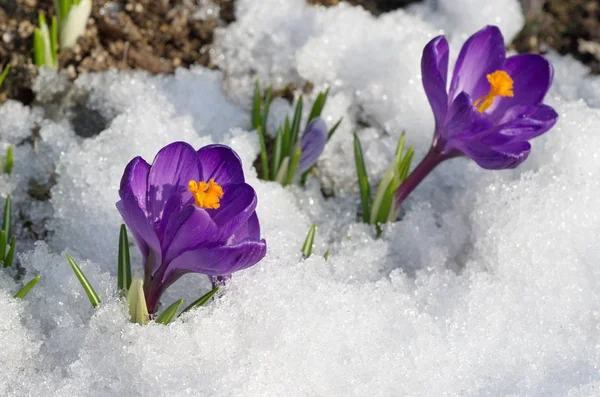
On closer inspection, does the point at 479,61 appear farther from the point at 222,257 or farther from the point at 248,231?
the point at 222,257

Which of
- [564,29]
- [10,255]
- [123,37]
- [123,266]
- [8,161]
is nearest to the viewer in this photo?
[123,266]

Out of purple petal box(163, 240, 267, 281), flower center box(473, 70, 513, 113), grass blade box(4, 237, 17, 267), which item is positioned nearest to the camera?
purple petal box(163, 240, 267, 281)

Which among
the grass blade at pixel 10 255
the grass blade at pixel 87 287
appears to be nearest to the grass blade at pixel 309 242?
the grass blade at pixel 87 287

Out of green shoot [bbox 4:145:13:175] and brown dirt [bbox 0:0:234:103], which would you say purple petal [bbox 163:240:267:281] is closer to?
green shoot [bbox 4:145:13:175]

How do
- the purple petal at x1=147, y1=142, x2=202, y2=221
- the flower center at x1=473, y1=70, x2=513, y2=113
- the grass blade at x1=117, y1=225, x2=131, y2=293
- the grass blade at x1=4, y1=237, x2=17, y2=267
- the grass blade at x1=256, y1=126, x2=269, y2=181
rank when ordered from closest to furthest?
the purple petal at x1=147, y1=142, x2=202, y2=221 < the grass blade at x1=117, y1=225, x2=131, y2=293 < the grass blade at x1=4, y1=237, x2=17, y2=267 < the flower center at x1=473, y1=70, x2=513, y2=113 < the grass blade at x1=256, y1=126, x2=269, y2=181

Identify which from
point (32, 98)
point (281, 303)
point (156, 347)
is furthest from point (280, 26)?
point (156, 347)

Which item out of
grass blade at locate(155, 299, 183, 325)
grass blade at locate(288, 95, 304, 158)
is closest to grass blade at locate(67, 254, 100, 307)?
grass blade at locate(155, 299, 183, 325)

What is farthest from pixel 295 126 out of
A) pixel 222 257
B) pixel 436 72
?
pixel 222 257
